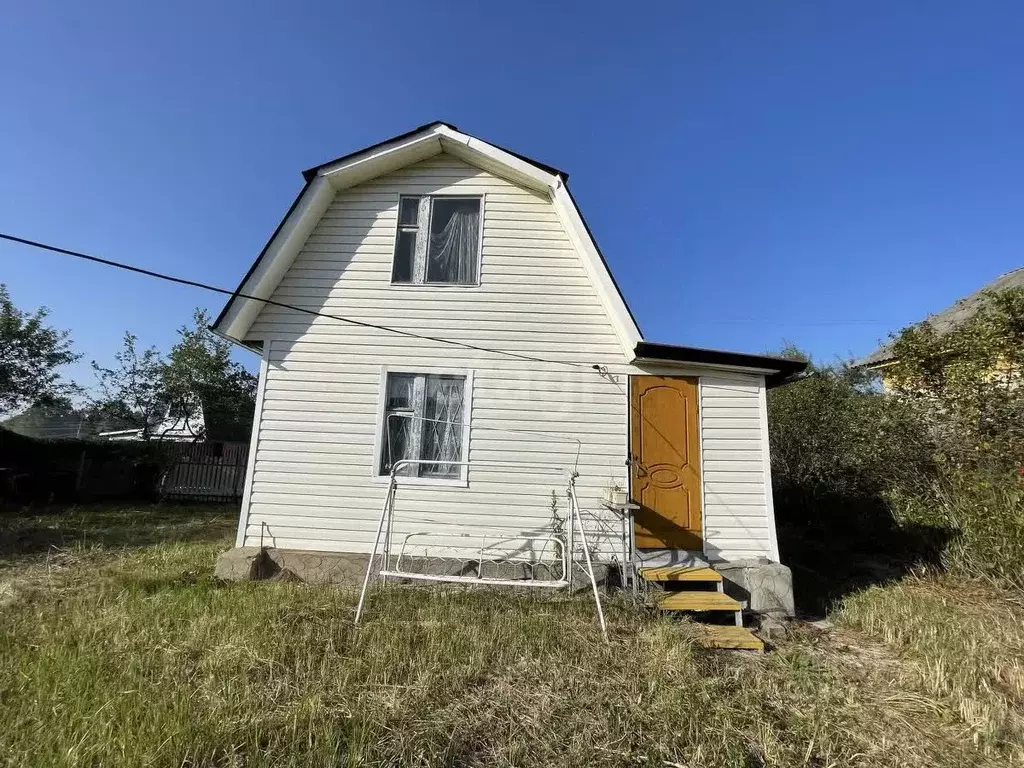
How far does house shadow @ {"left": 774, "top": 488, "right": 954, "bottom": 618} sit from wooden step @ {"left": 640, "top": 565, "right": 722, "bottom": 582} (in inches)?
49.7

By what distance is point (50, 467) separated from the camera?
45.3 ft

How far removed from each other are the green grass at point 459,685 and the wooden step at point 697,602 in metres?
0.34

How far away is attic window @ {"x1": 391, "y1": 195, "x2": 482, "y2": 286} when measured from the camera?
22.9 ft

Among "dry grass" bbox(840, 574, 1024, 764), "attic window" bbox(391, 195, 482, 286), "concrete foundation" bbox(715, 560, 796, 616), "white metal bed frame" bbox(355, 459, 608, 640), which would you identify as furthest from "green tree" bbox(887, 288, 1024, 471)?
"attic window" bbox(391, 195, 482, 286)

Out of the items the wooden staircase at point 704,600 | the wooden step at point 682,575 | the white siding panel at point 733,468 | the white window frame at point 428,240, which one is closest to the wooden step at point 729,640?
the wooden staircase at point 704,600

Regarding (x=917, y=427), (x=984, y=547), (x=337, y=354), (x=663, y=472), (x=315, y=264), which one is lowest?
(x=984, y=547)

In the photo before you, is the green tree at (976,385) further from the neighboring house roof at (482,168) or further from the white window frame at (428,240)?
the white window frame at (428,240)

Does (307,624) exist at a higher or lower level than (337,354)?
lower

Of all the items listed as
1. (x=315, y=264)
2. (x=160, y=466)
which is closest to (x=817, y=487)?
(x=315, y=264)

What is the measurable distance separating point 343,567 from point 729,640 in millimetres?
4418

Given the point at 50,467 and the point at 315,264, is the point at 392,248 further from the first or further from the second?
the point at 50,467

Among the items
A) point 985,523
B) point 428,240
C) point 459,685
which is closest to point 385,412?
point 428,240

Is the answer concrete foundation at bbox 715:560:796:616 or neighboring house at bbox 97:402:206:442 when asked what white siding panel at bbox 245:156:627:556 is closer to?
concrete foundation at bbox 715:560:796:616

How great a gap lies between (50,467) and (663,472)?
55.2 feet
